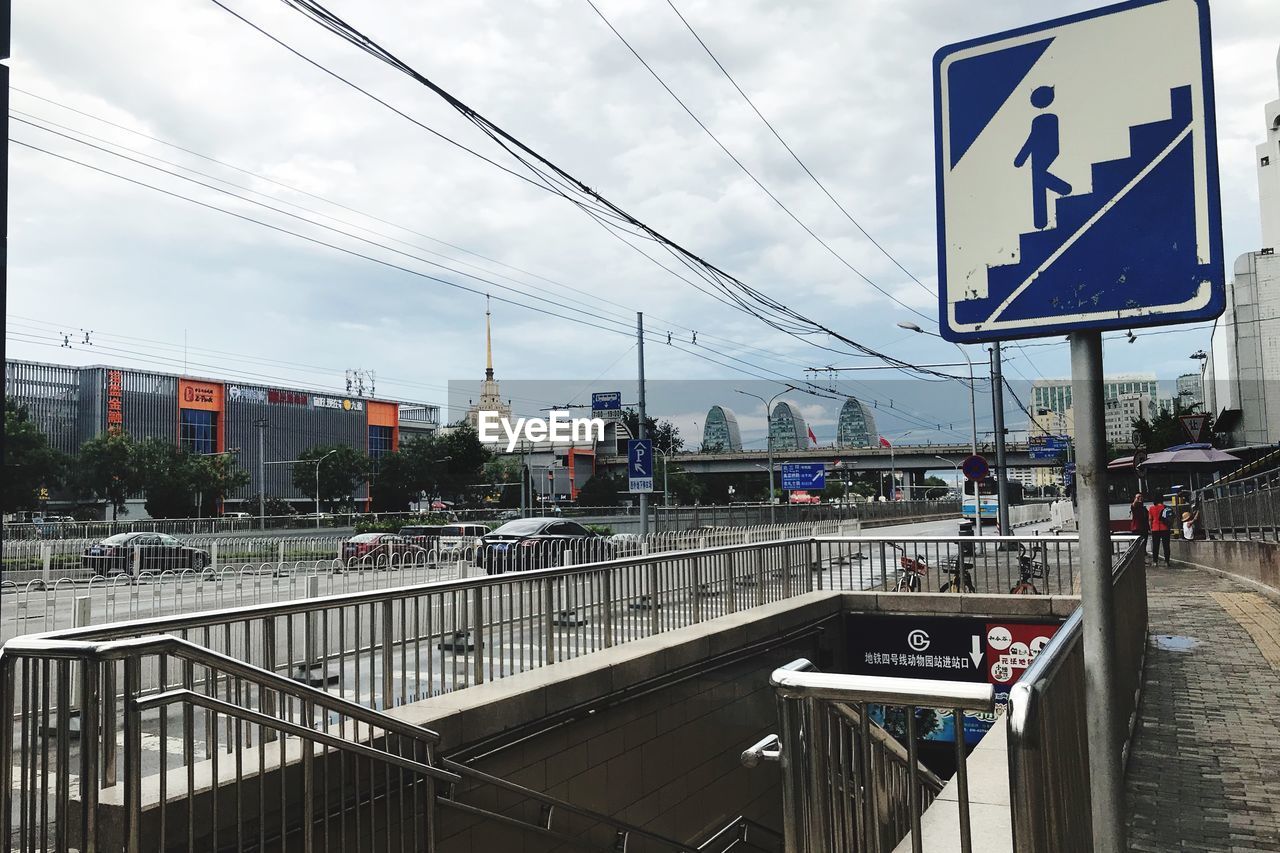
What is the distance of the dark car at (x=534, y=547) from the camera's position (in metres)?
20.4

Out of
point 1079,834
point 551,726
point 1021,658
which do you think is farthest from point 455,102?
point 1021,658

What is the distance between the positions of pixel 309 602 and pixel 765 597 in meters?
8.78

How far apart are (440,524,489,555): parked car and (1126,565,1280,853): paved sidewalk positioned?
1423 centimetres

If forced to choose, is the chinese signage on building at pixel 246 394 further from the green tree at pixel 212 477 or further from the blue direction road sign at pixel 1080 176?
the blue direction road sign at pixel 1080 176

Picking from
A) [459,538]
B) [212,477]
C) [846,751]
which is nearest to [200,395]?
[212,477]

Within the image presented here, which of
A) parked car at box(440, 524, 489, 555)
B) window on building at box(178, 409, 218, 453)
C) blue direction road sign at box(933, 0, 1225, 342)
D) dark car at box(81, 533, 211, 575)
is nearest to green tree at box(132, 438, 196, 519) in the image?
window on building at box(178, 409, 218, 453)

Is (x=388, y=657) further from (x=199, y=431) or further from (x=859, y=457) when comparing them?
(x=859, y=457)

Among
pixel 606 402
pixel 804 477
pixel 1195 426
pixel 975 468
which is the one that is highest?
pixel 606 402

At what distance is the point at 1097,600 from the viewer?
266 cm

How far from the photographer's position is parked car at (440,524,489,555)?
24.1 metres

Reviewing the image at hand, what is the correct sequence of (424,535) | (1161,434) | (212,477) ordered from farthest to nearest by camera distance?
1. (212,477)
2. (1161,434)
3. (424,535)

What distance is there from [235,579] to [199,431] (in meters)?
84.3

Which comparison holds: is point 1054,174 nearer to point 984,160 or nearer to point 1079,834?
point 984,160

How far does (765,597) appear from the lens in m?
14.1
